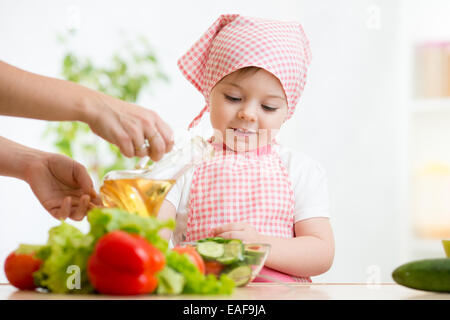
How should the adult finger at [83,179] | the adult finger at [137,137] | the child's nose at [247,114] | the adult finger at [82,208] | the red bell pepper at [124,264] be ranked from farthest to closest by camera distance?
the child's nose at [247,114], the adult finger at [83,179], the adult finger at [82,208], the adult finger at [137,137], the red bell pepper at [124,264]

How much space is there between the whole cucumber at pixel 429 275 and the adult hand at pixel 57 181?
0.64m

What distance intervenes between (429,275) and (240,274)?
0.27 m

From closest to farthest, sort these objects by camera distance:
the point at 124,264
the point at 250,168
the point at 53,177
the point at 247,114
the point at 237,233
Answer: the point at 124,264, the point at 237,233, the point at 53,177, the point at 247,114, the point at 250,168

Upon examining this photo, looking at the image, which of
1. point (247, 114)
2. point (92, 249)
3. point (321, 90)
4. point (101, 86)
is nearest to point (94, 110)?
point (92, 249)

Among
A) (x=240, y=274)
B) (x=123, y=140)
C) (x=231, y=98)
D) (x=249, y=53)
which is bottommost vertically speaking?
(x=240, y=274)

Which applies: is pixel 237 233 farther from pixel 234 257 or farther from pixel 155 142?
pixel 155 142

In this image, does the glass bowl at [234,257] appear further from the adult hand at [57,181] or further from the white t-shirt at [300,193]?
→ the white t-shirt at [300,193]

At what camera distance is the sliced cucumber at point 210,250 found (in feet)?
2.85

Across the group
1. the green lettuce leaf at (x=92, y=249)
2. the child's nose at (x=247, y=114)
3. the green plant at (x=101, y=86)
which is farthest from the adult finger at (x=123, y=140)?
the green plant at (x=101, y=86)

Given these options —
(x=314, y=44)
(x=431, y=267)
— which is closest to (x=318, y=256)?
(x=431, y=267)

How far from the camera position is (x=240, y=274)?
2.91 feet

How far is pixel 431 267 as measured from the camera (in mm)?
838

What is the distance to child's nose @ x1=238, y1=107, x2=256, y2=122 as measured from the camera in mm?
1426

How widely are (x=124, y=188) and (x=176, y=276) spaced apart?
19 cm
